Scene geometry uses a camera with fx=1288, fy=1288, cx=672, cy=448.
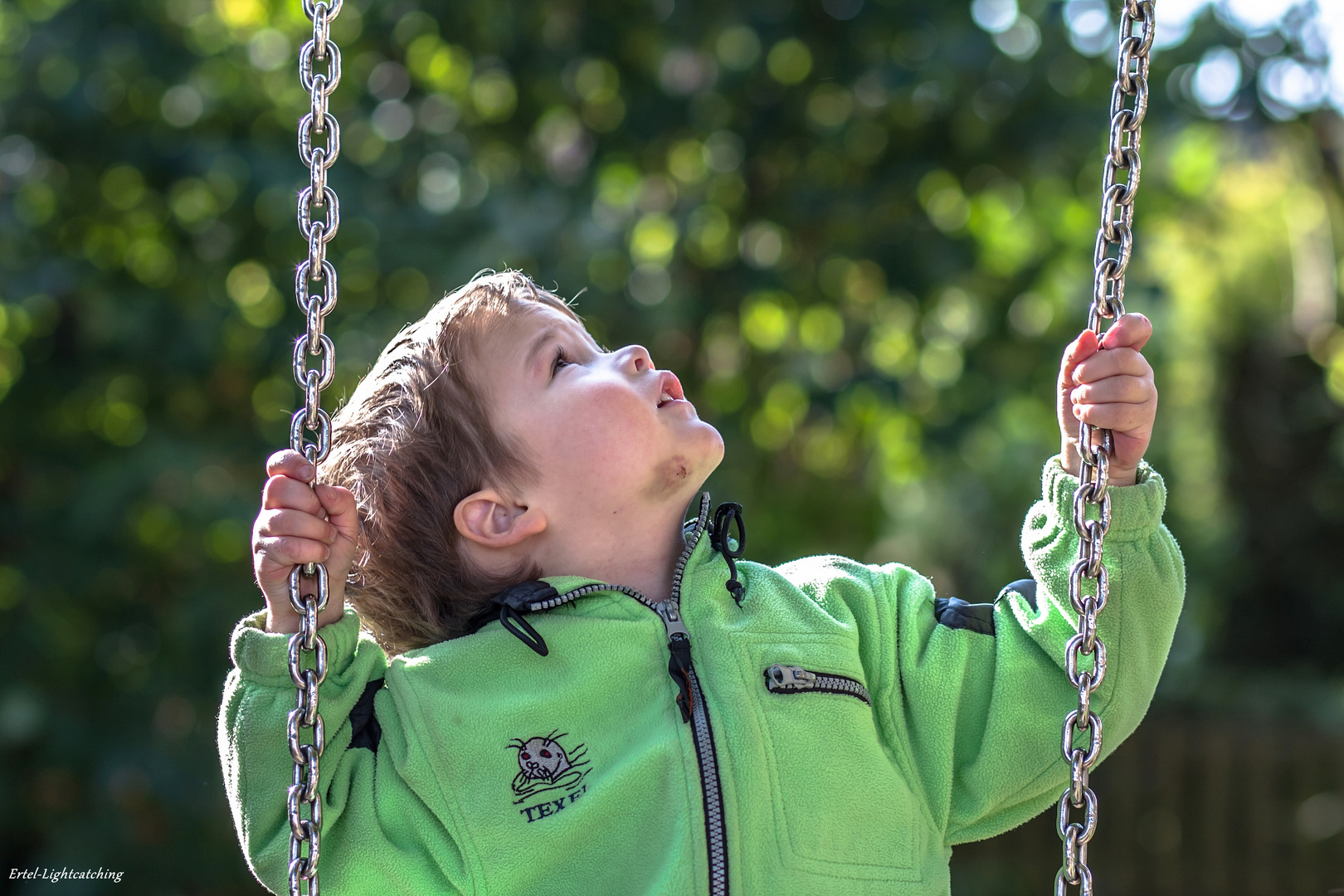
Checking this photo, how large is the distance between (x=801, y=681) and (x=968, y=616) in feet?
0.92

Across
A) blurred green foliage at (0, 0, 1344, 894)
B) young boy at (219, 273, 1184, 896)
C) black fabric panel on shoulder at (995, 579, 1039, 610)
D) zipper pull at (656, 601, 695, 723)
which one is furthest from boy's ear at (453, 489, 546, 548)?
blurred green foliage at (0, 0, 1344, 894)

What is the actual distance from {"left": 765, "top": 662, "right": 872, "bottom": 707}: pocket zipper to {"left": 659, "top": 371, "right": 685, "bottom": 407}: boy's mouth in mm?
403

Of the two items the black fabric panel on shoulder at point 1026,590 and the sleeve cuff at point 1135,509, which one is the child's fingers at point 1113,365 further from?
the black fabric panel on shoulder at point 1026,590

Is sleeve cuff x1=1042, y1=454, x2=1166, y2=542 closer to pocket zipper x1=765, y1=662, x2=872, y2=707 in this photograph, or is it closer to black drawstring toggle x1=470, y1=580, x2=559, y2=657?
pocket zipper x1=765, y1=662, x2=872, y2=707

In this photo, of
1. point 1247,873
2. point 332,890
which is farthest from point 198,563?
point 1247,873

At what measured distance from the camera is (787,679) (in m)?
1.61

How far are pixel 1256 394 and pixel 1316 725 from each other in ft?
6.90

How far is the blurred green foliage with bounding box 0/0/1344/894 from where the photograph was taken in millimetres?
3650

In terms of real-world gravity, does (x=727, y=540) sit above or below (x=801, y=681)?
above

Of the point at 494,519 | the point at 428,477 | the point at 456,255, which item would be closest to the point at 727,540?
the point at 494,519

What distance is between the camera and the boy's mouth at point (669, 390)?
177cm

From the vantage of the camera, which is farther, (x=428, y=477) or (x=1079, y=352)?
(x=428, y=477)

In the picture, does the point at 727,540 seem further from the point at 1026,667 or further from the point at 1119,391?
the point at 1119,391

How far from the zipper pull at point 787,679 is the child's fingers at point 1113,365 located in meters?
0.50
